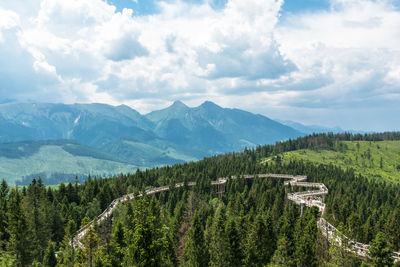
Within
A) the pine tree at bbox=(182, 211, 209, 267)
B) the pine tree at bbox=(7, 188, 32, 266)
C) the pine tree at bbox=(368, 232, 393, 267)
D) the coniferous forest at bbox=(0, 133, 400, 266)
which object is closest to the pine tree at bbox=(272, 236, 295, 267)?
the coniferous forest at bbox=(0, 133, 400, 266)

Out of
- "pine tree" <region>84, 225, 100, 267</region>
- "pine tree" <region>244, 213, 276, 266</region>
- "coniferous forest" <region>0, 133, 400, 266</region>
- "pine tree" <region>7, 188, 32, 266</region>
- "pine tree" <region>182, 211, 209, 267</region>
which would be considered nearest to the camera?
"coniferous forest" <region>0, 133, 400, 266</region>

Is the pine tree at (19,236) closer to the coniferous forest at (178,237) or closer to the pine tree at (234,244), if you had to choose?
the coniferous forest at (178,237)

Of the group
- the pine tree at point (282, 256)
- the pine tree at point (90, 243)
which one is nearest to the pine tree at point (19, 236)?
the pine tree at point (90, 243)

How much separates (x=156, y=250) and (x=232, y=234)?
96.8 ft

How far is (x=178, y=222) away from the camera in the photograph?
86125 mm

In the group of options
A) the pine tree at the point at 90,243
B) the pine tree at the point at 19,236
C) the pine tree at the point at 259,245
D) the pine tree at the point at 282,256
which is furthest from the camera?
the pine tree at the point at 19,236

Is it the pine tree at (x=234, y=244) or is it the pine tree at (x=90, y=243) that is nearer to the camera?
the pine tree at (x=90, y=243)

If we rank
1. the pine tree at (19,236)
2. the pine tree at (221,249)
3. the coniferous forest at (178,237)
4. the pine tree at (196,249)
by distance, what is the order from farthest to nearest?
the pine tree at (19,236) → the pine tree at (196,249) → the pine tree at (221,249) → the coniferous forest at (178,237)

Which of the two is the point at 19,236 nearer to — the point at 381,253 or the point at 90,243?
the point at 90,243

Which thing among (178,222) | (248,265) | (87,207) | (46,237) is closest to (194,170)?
(87,207)

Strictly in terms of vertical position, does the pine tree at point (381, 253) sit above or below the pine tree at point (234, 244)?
above

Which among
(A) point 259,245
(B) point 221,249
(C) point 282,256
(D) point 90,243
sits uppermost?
(D) point 90,243

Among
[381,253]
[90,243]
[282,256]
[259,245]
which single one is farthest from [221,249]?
[381,253]

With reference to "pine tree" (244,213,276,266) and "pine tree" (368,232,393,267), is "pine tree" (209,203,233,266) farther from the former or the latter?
"pine tree" (368,232,393,267)
